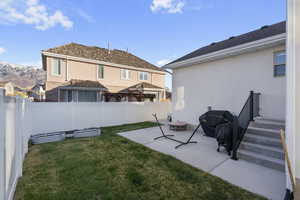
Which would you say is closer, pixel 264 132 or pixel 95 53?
pixel 264 132

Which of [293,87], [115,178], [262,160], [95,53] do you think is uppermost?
[95,53]

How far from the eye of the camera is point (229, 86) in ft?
19.0

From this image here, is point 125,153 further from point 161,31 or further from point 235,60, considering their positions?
point 161,31

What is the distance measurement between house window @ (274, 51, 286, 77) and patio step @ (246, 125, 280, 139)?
2.23 m

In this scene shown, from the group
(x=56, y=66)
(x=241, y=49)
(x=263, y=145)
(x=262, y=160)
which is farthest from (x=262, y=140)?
(x=56, y=66)

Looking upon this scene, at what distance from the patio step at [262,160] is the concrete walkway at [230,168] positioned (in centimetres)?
13

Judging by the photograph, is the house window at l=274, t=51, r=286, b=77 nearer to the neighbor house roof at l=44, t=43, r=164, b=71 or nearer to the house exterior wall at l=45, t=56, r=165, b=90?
the house exterior wall at l=45, t=56, r=165, b=90

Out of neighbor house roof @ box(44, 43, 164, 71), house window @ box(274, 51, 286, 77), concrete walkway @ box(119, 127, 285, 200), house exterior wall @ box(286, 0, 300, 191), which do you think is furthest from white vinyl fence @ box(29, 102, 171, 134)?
house exterior wall @ box(286, 0, 300, 191)

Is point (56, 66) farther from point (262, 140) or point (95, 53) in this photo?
point (262, 140)

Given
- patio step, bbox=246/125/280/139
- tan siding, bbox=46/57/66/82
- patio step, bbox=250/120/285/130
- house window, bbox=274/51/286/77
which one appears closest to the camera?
patio step, bbox=246/125/280/139

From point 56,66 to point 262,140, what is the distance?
46.8ft

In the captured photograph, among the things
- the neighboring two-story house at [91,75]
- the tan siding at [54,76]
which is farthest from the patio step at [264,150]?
the tan siding at [54,76]

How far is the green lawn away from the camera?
2346 millimetres

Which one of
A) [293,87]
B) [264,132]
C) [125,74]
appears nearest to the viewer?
[293,87]
